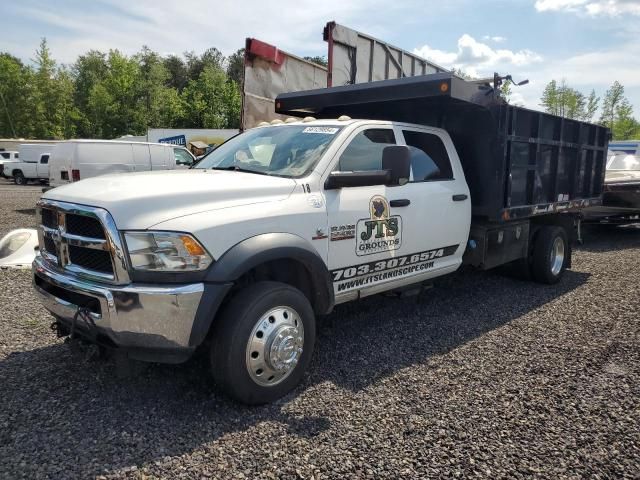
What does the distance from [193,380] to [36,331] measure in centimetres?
181

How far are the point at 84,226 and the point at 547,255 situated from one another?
17.9ft

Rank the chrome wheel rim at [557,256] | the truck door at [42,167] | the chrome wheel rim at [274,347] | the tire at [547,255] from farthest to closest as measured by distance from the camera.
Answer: the truck door at [42,167], the chrome wheel rim at [557,256], the tire at [547,255], the chrome wheel rim at [274,347]

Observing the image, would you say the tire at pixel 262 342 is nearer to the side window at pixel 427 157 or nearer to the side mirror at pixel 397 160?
the side mirror at pixel 397 160

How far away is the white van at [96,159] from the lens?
1172 centimetres

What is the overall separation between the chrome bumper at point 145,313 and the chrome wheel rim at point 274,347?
17.1 inches

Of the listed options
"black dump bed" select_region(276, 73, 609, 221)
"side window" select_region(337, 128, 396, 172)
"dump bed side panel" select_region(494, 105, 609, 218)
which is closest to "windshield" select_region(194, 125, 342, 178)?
"side window" select_region(337, 128, 396, 172)

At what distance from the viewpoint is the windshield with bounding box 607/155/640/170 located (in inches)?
445

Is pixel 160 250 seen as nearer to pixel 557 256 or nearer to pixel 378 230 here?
pixel 378 230

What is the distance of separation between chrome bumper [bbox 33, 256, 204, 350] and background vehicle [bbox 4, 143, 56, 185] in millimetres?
27755

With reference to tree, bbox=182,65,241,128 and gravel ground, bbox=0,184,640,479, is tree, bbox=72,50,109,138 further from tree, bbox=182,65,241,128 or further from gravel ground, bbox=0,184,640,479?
gravel ground, bbox=0,184,640,479

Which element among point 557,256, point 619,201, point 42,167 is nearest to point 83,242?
point 557,256

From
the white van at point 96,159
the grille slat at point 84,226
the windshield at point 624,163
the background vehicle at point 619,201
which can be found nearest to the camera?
the grille slat at point 84,226

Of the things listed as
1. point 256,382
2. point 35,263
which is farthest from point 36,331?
point 256,382

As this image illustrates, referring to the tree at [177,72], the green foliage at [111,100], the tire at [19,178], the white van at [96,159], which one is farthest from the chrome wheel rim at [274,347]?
the tree at [177,72]
